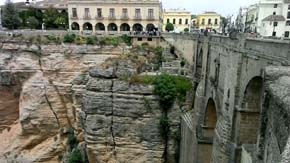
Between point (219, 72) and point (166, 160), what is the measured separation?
11574mm

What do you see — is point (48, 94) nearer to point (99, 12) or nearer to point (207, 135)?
point (207, 135)

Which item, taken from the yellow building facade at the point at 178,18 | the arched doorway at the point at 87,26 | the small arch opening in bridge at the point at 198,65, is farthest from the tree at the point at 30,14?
the small arch opening in bridge at the point at 198,65

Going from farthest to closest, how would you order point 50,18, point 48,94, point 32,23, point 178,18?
point 178,18, point 50,18, point 32,23, point 48,94

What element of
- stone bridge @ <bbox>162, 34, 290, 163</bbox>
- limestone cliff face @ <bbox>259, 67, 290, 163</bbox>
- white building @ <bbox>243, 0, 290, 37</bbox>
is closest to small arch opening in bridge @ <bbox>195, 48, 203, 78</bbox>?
stone bridge @ <bbox>162, 34, 290, 163</bbox>

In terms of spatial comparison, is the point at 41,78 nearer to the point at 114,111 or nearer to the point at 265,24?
the point at 114,111

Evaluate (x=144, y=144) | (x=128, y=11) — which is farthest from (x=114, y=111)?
(x=128, y=11)

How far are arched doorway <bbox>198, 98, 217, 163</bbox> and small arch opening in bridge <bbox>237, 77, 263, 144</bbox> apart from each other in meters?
6.72

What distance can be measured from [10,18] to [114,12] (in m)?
19.2

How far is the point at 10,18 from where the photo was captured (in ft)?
187

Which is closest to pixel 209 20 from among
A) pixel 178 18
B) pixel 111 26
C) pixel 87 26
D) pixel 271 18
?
pixel 178 18

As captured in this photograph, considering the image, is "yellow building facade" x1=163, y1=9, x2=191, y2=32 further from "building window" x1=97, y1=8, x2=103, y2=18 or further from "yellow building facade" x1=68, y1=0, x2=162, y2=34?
"building window" x1=97, y1=8, x2=103, y2=18

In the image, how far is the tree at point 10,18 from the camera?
56844mm

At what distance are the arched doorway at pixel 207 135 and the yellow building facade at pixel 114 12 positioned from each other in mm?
37472

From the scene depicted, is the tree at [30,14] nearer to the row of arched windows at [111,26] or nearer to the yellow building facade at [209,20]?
the row of arched windows at [111,26]
